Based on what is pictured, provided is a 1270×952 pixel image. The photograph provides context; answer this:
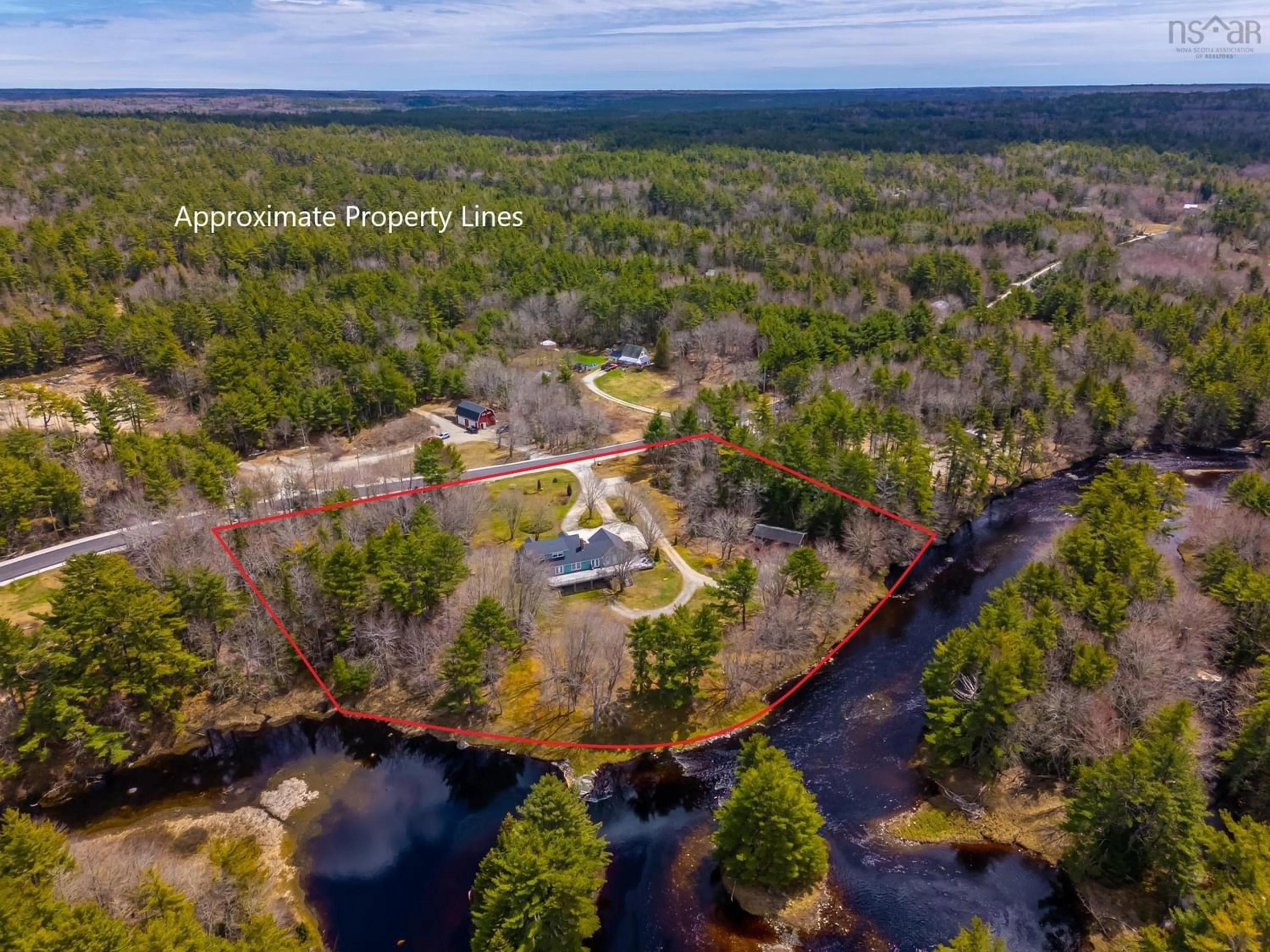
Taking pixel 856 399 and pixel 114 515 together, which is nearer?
pixel 114 515

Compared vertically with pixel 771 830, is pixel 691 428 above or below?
above

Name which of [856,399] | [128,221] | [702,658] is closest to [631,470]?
[856,399]

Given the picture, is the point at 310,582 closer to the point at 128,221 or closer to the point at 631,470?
the point at 631,470

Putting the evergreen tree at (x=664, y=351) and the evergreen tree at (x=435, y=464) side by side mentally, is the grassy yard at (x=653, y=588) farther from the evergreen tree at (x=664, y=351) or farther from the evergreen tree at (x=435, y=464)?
the evergreen tree at (x=664, y=351)

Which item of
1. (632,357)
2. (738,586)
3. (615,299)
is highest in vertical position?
(615,299)

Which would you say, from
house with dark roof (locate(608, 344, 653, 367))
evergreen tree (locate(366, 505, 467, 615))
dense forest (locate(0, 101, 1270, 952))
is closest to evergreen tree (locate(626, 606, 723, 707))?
dense forest (locate(0, 101, 1270, 952))

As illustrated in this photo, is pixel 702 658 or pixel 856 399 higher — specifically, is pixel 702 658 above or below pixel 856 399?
below

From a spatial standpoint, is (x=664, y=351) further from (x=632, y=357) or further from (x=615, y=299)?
(x=615, y=299)

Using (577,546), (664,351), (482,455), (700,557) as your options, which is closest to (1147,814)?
(700,557)
